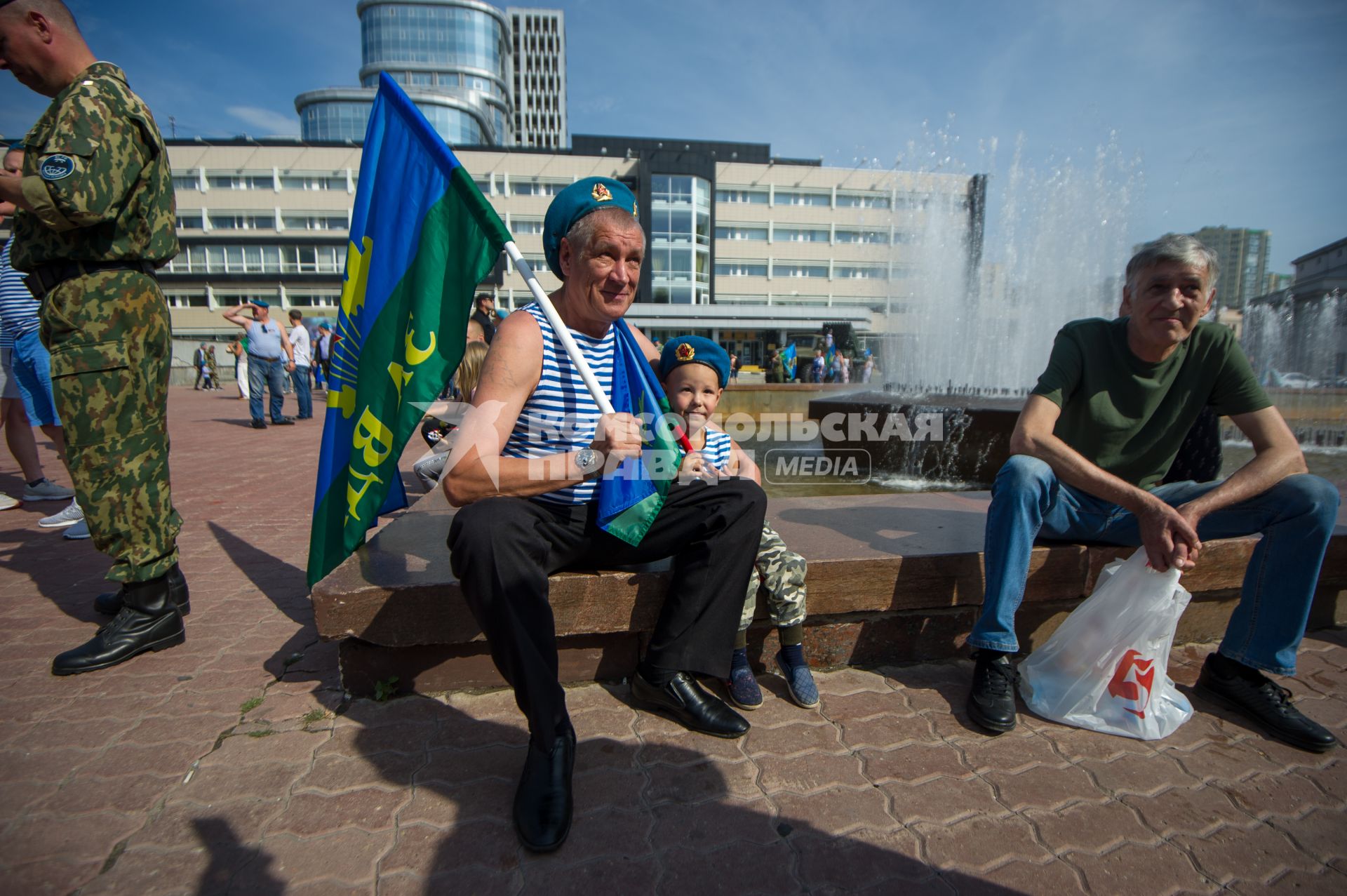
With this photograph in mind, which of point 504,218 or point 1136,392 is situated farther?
point 504,218

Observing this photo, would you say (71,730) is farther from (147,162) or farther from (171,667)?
(147,162)

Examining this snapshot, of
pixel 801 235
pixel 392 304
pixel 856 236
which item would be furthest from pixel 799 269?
pixel 392 304

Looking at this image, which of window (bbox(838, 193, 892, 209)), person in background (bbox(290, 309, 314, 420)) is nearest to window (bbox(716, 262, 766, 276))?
window (bbox(838, 193, 892, 209))

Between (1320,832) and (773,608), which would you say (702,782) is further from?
(1320,832)

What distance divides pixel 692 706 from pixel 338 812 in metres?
→ 1.06

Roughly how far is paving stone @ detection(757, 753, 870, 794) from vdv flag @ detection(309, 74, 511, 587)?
1643 mm

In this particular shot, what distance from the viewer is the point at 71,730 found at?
2068 mm

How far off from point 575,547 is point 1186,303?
2.41 m

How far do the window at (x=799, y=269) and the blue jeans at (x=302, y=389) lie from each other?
49.5 meters

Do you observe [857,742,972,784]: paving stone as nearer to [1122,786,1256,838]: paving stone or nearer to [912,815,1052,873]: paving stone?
[912,815,1052,873]: paving stone

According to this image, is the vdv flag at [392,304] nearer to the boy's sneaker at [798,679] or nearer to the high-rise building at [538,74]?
the boy's sneaker at [798,679]

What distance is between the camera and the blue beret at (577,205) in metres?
2.20

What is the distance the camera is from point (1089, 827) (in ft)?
5.81

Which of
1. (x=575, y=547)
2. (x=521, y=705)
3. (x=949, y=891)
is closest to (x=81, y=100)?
(x=575, y=547)
